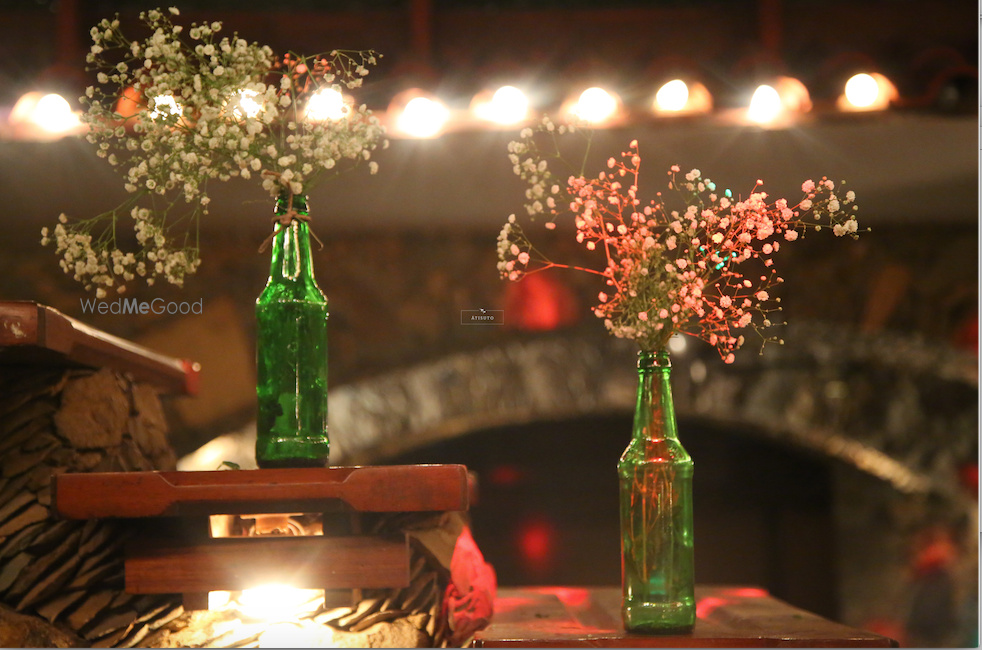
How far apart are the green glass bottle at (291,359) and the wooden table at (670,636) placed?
289mm

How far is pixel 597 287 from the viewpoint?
7.69 ft

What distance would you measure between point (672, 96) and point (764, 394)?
95 cm

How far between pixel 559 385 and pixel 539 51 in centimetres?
86

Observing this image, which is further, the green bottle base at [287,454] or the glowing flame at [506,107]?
the glowing flame at [506,107]

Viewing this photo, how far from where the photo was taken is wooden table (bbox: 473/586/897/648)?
87 cm

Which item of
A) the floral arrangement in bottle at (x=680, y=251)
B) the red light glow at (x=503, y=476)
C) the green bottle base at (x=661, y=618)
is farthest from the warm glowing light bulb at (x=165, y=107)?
the red light glow at (x=503, y=476)

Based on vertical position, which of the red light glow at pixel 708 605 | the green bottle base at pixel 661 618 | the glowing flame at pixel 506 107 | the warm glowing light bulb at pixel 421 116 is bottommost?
the red light glow at pixel 708 605

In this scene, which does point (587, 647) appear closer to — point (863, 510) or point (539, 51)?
point (539, 51)

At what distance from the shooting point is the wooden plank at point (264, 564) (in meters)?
0.92

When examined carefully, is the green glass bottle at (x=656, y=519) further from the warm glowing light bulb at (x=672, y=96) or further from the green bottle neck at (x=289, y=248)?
the warm glowing light bulb at (x=672, y=96)

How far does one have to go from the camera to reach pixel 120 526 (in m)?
0.98

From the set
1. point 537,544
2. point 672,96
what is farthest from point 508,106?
point 537,544

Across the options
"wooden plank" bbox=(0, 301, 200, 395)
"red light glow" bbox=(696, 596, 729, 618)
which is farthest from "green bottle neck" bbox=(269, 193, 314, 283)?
"red light glow" bbox=(696, 596, 729, 618)

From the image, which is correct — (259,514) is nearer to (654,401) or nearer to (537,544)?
(654,401)
